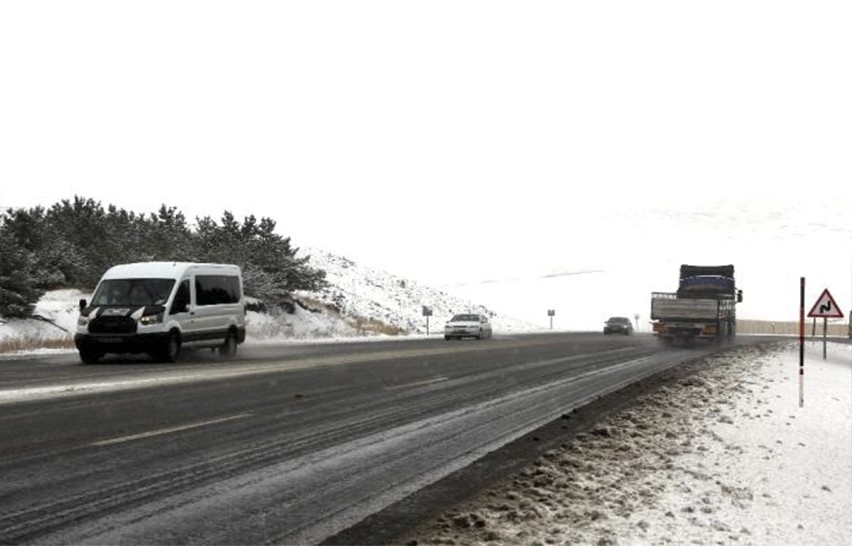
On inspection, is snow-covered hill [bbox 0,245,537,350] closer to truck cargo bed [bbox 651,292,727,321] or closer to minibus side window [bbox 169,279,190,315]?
minibus side window [bbox 169,279,190,315]

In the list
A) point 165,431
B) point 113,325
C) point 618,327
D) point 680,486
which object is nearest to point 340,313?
point 618,327

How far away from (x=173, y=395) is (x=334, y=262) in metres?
64.1

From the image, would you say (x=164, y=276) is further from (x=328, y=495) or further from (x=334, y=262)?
(x=334, y=262)

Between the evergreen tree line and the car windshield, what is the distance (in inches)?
303

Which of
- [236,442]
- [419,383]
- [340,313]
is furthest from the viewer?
[340,313]

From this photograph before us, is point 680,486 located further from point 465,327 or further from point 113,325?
point 465,327

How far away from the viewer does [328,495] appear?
265 inches

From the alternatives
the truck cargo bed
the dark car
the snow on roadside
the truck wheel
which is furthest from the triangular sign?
the dark car

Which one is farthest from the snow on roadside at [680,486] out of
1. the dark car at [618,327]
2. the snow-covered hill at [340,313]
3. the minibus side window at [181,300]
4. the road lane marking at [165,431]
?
the dark car at [618,327]

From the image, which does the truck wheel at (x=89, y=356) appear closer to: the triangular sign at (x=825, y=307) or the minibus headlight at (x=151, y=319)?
the minibus headlight at (x=151, y=319)

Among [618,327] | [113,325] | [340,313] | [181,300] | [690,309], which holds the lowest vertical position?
[113,325]

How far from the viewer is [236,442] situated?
29.2 ft

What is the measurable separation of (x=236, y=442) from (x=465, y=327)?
110 ft

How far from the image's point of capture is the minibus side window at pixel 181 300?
20.6 metres
